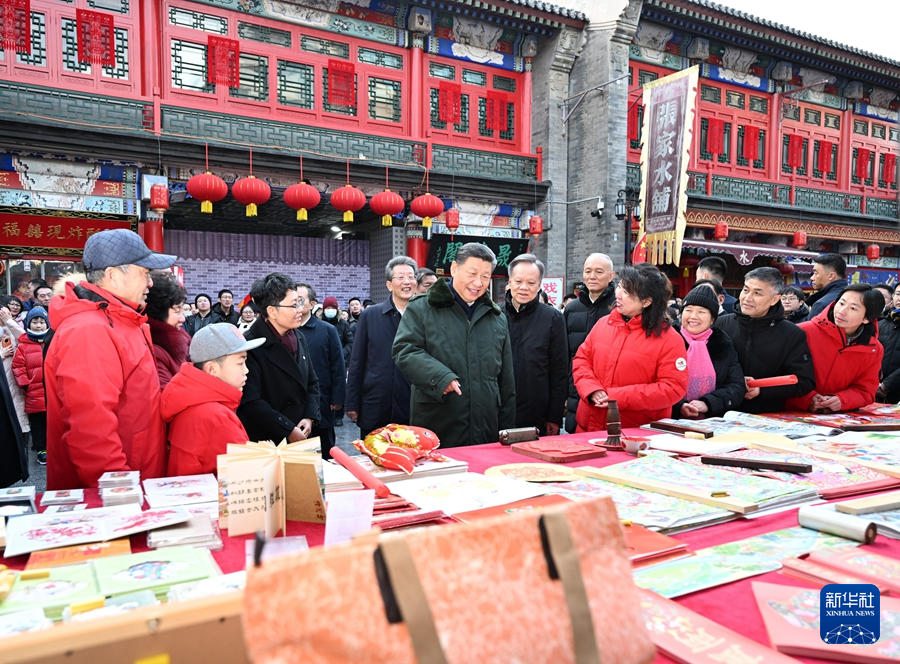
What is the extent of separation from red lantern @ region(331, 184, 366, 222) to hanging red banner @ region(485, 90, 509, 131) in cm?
322

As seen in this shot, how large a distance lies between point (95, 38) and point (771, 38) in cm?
1146

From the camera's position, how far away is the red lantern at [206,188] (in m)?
7.63

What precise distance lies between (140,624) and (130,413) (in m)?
1.58

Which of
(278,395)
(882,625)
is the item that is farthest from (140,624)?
(278,395)

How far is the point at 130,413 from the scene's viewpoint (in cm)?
216

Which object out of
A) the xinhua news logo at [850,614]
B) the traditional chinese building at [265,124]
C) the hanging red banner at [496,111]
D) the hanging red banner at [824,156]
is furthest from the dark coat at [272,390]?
the hanging red banner at [824,156]

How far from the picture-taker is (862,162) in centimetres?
1438

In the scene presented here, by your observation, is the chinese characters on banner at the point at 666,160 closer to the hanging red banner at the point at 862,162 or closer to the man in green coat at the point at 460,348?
the man in green coat at the point at 460,348

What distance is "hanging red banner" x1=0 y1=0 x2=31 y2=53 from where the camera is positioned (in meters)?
7.07

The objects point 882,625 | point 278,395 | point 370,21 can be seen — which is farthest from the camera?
point 370,21

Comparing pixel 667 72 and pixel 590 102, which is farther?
pixel 667 72

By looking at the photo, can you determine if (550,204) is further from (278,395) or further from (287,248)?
(278,395)

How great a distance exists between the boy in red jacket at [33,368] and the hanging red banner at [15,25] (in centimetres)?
411

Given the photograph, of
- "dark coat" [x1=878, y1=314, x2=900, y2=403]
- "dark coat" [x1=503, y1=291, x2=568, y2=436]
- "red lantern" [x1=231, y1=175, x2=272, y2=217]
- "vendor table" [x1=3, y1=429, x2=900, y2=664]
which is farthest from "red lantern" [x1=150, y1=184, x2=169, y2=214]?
"dark coat" [x1=878, y1=314, x2=900, y2=403]
